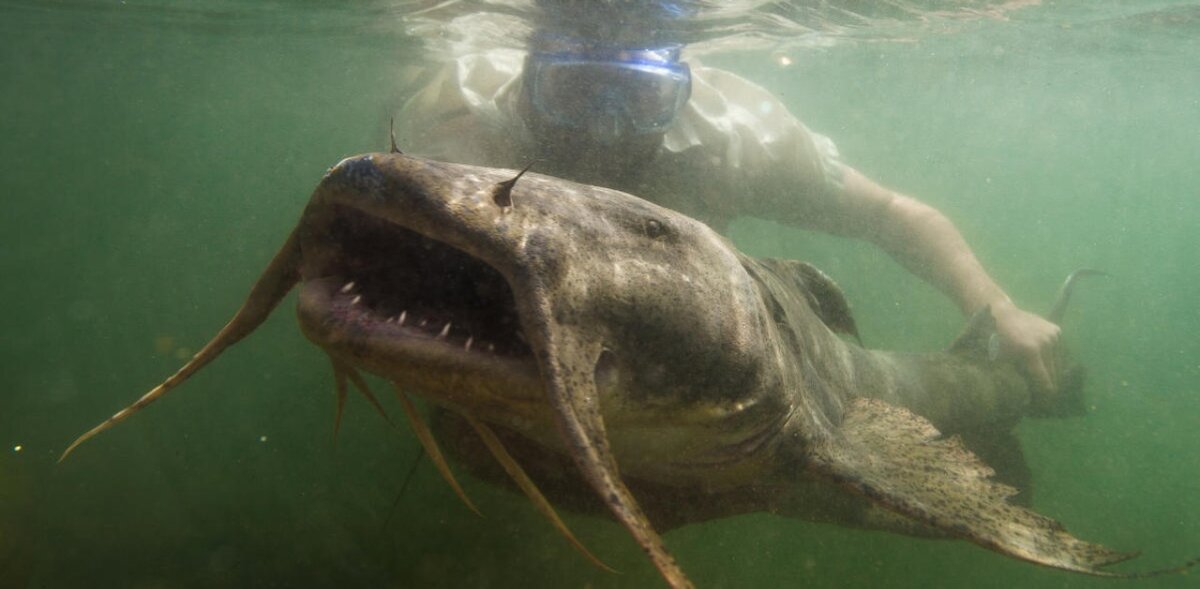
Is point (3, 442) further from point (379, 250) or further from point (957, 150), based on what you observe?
point (957, 150)

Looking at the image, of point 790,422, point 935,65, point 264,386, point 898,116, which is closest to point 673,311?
point 790,422

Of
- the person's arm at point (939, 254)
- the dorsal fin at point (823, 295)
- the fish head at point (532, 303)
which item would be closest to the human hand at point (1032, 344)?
the person's arm at point (939, 254)

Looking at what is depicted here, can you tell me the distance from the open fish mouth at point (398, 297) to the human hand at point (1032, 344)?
254 inches

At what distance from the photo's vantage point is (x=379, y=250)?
1.93 metres

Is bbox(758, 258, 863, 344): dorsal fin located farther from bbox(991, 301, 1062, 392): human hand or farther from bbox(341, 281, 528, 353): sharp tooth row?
bbox(341, 281, 528, 353): sharp tooth row

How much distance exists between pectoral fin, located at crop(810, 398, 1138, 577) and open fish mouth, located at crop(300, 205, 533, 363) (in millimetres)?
1516

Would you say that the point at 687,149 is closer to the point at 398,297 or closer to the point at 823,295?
the point at 823,295

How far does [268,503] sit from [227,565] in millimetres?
1181

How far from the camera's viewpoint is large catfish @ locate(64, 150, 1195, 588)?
61.9 inches

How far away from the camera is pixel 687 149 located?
6.82 metres

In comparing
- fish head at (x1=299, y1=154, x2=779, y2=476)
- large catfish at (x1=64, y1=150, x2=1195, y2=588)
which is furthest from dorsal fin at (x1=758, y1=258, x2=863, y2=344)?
fish head at (x1=299, y1=154, x2=779, y2=476)

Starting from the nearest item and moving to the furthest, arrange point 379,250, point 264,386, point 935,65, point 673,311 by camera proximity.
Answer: point 379,250 < point 673,311 < point 264,386 < point 935,65

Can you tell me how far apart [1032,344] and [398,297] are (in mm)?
6790

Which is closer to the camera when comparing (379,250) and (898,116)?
(379,250)
